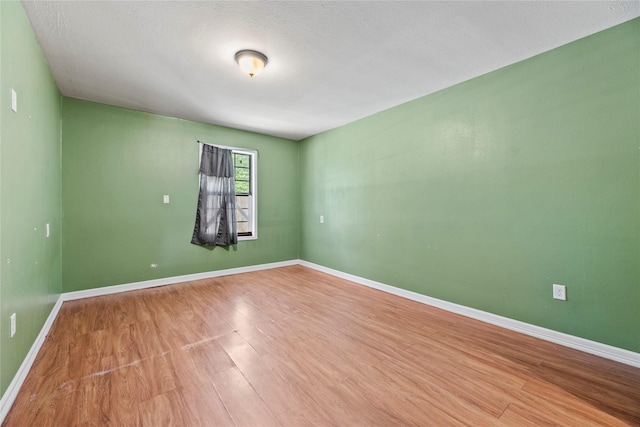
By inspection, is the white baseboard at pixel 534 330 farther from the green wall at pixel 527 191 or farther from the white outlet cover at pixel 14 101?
the white outlet cover at pixel 14 101

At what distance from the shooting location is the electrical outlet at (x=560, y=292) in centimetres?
227

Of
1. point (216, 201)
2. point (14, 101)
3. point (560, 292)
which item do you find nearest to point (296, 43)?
point (14, 101)

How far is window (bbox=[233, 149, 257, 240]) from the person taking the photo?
4.86m

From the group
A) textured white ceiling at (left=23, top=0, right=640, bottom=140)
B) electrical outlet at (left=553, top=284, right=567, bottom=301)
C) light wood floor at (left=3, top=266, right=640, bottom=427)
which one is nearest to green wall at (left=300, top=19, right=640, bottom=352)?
electrical outlet at (left=553, top=284, right=567, bottom=301)

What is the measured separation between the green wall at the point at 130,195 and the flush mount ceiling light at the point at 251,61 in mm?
2159

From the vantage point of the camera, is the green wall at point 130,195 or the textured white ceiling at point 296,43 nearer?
the textured white ceiling at point 296,43

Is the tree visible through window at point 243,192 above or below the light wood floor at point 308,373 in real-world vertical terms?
above

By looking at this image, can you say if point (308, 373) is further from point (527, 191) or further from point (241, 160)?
point (241, 160)

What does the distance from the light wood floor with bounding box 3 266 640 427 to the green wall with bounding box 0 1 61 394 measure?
1.07 feet

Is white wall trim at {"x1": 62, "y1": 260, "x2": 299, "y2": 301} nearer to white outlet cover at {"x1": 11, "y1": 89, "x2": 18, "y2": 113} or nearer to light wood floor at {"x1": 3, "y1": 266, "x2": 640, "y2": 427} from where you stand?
light wood floor at {"x1": 3, "y1": 266, "x2": 640, "y2": 427}

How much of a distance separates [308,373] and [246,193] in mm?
3630

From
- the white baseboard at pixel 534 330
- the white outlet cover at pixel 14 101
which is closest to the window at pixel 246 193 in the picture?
the white baseboard at pixel 534 330

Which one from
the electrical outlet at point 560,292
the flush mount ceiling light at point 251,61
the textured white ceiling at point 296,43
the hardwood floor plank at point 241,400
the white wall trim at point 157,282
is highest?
the textured white ceiling at point 296,43

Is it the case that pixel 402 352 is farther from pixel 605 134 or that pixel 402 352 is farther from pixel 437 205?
pixel 605 134
